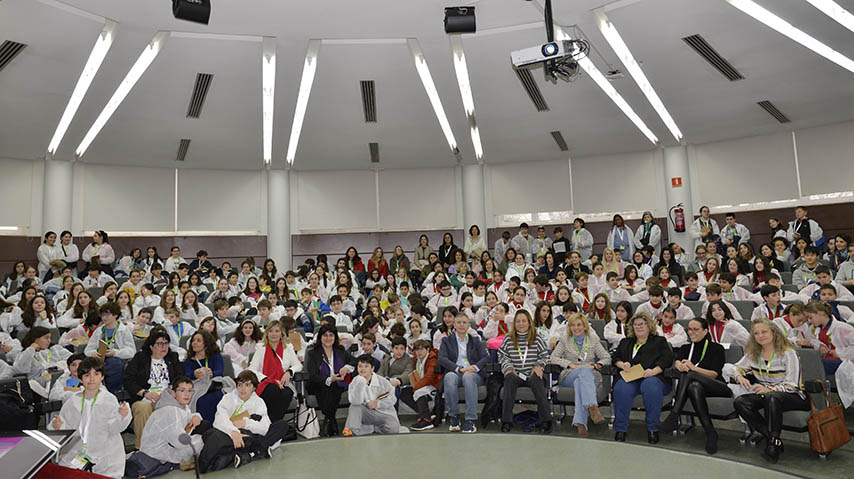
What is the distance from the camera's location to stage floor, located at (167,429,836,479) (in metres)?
4.47

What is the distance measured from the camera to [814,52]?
28.7 ft

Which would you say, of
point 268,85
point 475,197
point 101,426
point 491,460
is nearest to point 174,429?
point 101,426

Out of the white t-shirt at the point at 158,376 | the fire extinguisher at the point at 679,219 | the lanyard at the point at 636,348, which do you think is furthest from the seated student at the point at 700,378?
the fire extinguisher at the point at 679,219

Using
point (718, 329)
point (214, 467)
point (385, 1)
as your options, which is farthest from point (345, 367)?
point (385, 1)

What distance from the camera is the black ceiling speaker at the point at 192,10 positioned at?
256 inches

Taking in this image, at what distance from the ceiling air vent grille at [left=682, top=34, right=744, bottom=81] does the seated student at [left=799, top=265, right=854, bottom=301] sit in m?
3.38

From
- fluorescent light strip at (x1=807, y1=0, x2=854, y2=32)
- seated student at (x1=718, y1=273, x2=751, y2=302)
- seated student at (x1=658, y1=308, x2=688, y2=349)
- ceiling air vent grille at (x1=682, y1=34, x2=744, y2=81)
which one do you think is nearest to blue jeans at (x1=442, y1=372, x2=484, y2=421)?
seated student at (x1=658, y1=308, x2=688, y2=349)

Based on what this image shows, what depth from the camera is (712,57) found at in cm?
909

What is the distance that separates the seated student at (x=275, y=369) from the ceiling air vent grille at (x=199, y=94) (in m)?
4.78

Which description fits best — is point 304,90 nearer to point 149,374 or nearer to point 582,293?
point 582,293

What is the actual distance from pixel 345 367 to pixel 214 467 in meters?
1.69

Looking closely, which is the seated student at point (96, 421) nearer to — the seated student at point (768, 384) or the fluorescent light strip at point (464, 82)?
the seated student at point (768, 384)

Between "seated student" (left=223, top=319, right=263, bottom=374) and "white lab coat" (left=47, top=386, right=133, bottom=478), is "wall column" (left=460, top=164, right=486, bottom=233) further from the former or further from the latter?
"white lab coat" (left=47, top=386, right=133, bottom=478)

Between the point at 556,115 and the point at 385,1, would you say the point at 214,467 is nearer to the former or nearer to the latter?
the point at 385,1
